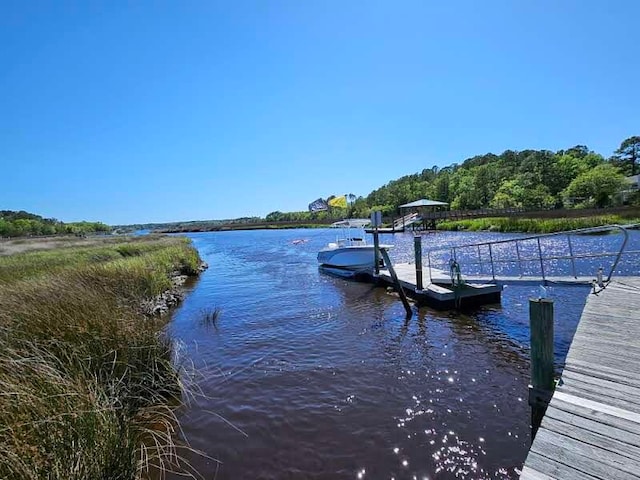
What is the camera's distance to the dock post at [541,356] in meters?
4.64

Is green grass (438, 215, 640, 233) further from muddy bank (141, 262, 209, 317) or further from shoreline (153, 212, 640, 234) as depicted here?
muddy bank (141, 262, 209, 317)

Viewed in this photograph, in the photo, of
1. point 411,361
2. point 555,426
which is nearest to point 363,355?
point 411,361

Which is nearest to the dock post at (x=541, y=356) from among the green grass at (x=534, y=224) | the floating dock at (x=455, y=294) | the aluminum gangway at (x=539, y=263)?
the aluminum gangway at (x=539, y=263)

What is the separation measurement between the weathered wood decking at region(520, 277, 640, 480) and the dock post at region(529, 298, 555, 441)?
283 mm

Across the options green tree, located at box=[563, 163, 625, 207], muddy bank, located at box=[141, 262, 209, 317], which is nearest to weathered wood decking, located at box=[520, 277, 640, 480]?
muddy bank, located at box=[141, 262, 209, 317]

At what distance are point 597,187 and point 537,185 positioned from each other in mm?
13104

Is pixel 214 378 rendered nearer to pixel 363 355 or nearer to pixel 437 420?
pixel 363 355

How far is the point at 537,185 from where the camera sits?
65000mm

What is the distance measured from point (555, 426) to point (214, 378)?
603 centimetres

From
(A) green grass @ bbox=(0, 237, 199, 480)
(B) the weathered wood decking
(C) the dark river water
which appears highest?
(A) green grass @ bbox=(0, 237, 199, 480)

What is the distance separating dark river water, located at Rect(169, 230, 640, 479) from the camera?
15.5 ft

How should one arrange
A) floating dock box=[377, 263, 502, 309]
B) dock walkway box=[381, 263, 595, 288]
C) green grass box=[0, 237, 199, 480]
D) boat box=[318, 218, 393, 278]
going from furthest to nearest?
boat box=[318, 218, 393, 278]
floating dock box=[377, 263, 502, 309]
dock walkway box=[381, 263, 595, 288]
green grass box=[0, 237, 199, 480]

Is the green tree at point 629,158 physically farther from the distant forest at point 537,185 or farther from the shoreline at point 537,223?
the shoreline at point 537,223

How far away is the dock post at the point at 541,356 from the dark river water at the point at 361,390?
2.28ft
